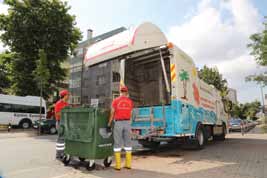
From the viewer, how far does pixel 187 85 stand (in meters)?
8.02

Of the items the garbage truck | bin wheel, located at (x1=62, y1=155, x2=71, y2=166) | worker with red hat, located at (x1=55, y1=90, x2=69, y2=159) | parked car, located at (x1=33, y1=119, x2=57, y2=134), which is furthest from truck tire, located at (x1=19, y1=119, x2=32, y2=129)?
bin wheel, located at (x1=62, y1=155, x2=71, y2=166)

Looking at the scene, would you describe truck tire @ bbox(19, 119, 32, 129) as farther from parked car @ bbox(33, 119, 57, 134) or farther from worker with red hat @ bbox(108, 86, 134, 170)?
worker with red hat @ bbox(108, 86, 134, 170)

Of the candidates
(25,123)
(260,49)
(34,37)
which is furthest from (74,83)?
(260,49)

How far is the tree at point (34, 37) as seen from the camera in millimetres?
23188

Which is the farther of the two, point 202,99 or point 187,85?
point 202,99

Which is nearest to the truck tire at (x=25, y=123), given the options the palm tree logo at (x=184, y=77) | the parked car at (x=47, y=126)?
the parked car at (x=47, y=126)

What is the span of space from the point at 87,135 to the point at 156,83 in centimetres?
392

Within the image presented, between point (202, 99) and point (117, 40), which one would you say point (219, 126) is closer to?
point (202, 99)

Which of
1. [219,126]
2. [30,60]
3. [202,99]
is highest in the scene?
[30,60]

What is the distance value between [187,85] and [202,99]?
6.32 feet

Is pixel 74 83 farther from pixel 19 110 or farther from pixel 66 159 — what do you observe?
pixel 66 159

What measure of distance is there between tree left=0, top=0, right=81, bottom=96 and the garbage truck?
53.1 ft

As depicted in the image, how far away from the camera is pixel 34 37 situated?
2370 cm

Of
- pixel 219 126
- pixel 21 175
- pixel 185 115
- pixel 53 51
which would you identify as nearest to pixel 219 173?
pixel 185 115
